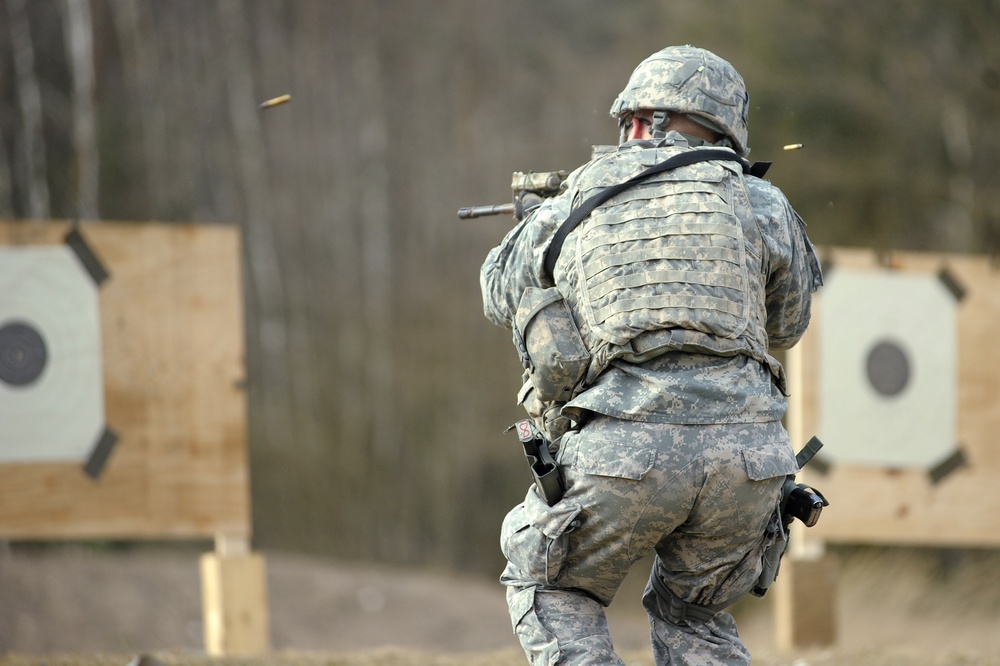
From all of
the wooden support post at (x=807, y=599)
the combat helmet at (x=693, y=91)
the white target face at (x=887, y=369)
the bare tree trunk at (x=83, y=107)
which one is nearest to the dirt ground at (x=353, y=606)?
the white target face at (x=887, y=369)

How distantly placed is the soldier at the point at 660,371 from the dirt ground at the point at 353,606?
498 centimetres

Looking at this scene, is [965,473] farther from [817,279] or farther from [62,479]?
[62,479]

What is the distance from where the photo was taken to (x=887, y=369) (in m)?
5.94

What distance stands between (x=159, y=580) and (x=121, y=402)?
3.64 metres

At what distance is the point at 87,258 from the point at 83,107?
4.91m

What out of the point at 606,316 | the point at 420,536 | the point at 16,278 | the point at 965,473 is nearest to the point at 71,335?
the point at 16,278

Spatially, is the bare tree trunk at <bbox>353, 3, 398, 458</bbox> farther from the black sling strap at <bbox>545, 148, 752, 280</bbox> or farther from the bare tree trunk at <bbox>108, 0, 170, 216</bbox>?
the black sling strap at <bbox>545, 148, 752, 280</bbox>

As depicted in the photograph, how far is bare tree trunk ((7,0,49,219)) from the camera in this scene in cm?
920

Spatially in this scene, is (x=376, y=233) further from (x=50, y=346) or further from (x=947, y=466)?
(x=947, y=466)

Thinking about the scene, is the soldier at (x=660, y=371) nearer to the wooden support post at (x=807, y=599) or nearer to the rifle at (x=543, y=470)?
the rifle at (x=543, y=470)

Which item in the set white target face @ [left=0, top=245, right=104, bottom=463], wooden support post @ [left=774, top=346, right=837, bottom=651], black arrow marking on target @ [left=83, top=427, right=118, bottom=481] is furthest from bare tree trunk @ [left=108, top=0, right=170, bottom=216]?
wooden support post @ [left=774, top=346, right=837, bottom=651]

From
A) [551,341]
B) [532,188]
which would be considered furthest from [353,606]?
[551,341]

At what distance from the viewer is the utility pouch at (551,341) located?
8.70 ft

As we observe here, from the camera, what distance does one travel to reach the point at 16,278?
17.2 feet
